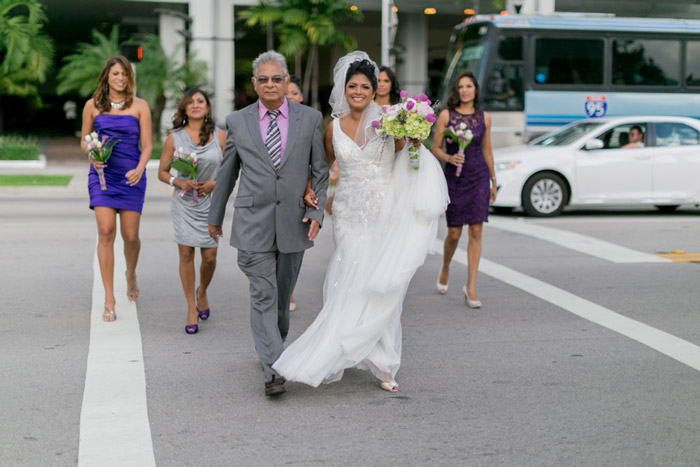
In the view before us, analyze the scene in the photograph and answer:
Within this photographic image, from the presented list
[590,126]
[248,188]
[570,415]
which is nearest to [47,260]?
[248,188]

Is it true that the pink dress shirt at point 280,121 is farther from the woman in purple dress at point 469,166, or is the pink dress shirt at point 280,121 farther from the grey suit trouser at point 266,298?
the woman in purple dress at point 469,166

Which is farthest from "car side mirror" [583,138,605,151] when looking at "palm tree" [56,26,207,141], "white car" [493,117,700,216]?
"palm tree" [56,26,207,141]

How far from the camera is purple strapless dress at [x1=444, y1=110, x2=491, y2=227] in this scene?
25.9 ft

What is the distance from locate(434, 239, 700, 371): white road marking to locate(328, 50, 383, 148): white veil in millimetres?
2659

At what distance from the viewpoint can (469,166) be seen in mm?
7941

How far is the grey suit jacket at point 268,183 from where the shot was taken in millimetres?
5070

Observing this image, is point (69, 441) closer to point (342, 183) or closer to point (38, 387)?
point (38, 387)

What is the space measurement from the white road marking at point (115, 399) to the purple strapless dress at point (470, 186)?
9.71 feet

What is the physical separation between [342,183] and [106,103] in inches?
98.2

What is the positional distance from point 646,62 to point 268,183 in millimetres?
16777

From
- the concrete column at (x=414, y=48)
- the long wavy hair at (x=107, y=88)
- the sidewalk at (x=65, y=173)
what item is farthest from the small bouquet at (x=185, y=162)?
the concrete column at (x=414, y=48)

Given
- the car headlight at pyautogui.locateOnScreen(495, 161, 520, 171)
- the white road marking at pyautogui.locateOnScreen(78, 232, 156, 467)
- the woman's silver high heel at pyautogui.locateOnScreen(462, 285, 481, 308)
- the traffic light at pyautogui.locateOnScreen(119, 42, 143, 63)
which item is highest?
the traffic light at pyautogui.locateOnScreen(119, 42, 143, 63)

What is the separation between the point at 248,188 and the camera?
5129mm

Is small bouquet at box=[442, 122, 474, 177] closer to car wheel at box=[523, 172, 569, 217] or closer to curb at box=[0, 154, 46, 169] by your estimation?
car wheel at box=[523, 172, 569, 217]
